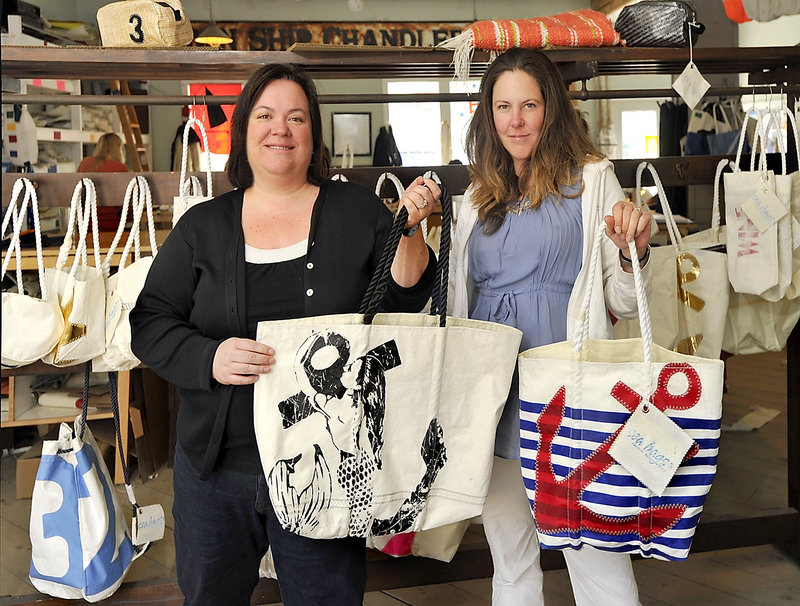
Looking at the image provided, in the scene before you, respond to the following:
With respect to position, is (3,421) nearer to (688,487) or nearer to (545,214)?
(545,214)

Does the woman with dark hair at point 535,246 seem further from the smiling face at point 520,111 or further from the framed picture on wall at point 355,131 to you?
the framed picture on wall at point 355,131

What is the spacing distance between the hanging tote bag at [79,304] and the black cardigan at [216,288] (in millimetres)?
472

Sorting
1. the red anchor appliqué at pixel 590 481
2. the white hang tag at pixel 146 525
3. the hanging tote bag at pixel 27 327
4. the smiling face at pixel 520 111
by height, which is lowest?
the white hang tag at pixel 146 525

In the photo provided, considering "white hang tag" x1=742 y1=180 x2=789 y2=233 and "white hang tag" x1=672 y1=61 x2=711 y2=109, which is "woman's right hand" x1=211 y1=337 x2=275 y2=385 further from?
"white hang tag" x1=742 y1=180 x2=789 y2=233

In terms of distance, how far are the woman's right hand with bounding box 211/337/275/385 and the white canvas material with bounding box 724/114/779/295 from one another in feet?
5.16

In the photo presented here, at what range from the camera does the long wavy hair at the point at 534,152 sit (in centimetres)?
171

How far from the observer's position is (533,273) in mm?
1714

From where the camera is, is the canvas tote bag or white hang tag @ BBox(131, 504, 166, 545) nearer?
white hang tag @ BBox(131, 504, 166, 545)

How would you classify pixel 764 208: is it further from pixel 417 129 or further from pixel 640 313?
pixel 417 129

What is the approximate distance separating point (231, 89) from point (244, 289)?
7.93 m

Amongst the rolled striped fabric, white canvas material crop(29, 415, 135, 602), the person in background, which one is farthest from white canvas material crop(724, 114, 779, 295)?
the person in background

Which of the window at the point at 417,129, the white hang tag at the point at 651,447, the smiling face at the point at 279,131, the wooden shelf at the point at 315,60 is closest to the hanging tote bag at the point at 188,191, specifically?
the wooden shelf at the point at 315,60

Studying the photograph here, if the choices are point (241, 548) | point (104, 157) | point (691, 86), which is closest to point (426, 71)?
point (691, 86)

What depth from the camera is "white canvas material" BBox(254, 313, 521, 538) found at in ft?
4.49
